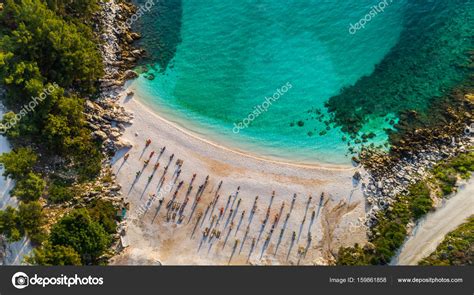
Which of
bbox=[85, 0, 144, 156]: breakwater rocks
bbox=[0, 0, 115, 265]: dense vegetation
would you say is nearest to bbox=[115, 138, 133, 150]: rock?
bbox=[85, 0, 144, 156]: breakwater rocks

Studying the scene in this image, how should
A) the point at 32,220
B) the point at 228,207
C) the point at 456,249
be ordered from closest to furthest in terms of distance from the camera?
the point at 32,220 → the point at 456,249 → the point at 228,207

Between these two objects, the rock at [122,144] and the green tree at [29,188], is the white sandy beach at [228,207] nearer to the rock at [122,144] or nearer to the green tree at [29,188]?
the rock at [122,144]

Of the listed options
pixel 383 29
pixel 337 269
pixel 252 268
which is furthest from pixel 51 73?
pixel 383 29

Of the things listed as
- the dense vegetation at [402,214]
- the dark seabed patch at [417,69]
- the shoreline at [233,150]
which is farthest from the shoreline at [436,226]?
the dark seabed patch at [417,69]

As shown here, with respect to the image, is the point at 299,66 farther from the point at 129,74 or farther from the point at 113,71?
the point at 113,71

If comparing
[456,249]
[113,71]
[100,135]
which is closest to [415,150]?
[456,249]

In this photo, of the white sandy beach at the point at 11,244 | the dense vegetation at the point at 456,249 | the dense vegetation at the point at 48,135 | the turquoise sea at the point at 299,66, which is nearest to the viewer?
the dense vegetation at the point at 48,135

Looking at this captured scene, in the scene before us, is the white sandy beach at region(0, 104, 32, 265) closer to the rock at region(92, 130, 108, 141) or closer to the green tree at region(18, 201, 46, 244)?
the green tree at region(18, 201, 46, 244)
